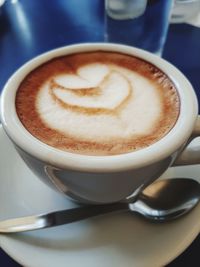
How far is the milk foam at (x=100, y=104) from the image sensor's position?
1.67 ft

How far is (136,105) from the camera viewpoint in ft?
1.79

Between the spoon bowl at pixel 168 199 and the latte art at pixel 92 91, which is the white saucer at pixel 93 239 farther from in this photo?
the latte art at pixel 92 91

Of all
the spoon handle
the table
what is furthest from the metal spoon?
the table

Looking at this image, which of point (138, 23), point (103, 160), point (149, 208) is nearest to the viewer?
point (103, 160)

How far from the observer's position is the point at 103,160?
1.47ft

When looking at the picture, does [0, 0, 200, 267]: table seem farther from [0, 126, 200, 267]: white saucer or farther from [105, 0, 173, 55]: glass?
[0, 126, 200, 267]: white saucer

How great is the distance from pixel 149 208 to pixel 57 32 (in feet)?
1.99

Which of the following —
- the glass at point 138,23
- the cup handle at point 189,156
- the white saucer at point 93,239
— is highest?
the glass at point 138,23

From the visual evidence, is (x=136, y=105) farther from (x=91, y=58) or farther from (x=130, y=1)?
(x=130, y=1)

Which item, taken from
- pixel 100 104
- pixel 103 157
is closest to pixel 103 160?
pixel 103 157

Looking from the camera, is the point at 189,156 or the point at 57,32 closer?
the point at 189,156

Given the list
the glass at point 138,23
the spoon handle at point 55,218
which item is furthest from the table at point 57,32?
the spoon handle at point 55,218

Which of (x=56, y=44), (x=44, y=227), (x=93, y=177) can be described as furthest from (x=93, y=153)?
(x=56, y=44)

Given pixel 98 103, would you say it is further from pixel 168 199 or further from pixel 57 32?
pixel 57 32
